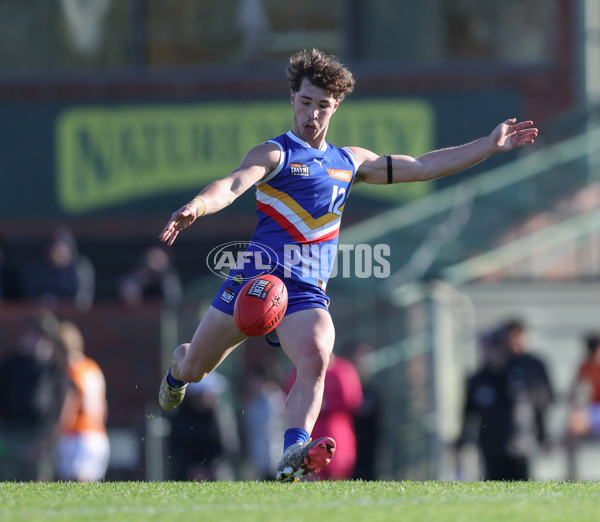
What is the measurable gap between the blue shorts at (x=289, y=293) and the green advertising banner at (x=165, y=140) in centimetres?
1141

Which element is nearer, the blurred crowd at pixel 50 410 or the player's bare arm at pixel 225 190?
the player's bare arm at pixel 225 190

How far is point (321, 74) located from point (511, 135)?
1.38m

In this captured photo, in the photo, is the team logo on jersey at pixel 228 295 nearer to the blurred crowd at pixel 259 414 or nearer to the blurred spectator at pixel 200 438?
the blurred crowd at pixel 259 414

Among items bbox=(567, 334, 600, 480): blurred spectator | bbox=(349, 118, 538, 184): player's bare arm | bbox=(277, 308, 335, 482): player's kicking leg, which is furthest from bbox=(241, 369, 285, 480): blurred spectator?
bbox=(277, 308, 335, 482): player's kicking leg

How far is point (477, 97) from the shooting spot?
19047 mm

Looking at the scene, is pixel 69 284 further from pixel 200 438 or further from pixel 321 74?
pixel 321 74

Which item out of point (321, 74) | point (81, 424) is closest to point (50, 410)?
point (81, 424)

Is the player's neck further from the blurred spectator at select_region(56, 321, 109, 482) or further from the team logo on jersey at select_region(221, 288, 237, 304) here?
the blurred spectator at select_region(56, 321, 109, 482)

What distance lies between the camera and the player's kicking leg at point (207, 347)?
7.98 meters

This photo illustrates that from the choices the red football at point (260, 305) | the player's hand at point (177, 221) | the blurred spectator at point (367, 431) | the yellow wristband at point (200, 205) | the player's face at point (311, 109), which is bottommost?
the blurred spectator at point (367, 431)

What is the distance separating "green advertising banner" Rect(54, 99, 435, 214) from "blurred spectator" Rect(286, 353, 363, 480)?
23.7 ft

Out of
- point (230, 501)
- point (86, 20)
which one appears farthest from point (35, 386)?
point (86, 20)

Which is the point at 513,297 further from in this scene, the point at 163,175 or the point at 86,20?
the point at 86,20

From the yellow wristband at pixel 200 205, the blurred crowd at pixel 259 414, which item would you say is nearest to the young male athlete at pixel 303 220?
the yellow wristband at pixel 200 205
